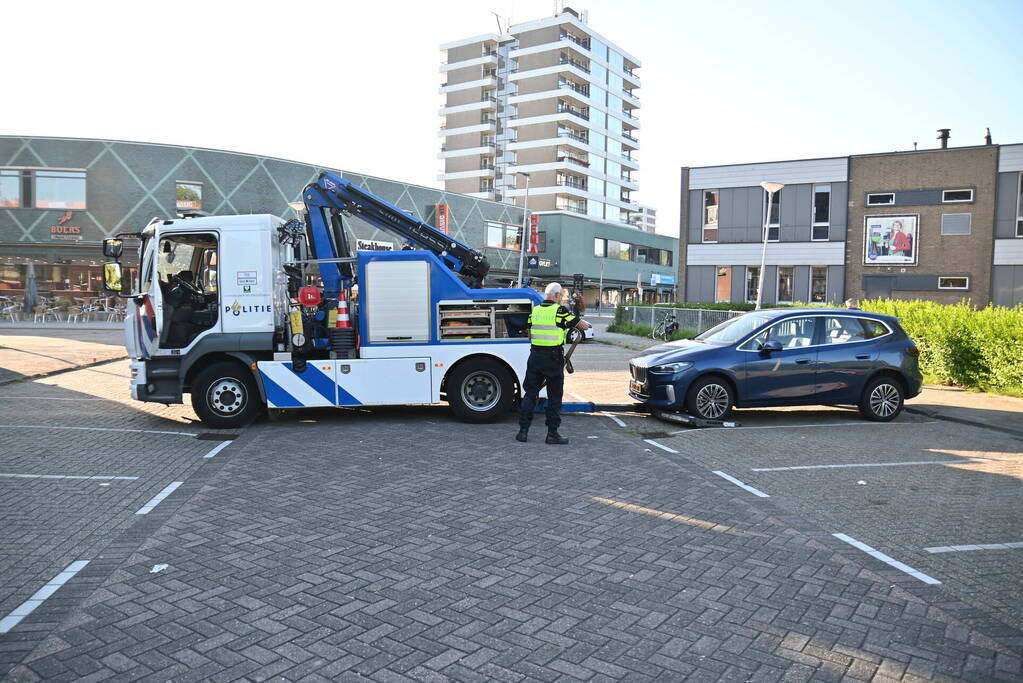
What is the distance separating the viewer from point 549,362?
870 centimetres

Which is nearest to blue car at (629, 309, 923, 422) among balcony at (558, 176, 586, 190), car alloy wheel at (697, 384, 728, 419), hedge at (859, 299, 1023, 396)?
car alloy wheel at (697, 384, 728, 419)

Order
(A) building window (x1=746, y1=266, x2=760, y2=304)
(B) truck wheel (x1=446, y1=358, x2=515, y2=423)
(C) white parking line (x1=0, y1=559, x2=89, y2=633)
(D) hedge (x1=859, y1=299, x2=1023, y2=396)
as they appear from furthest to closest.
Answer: (A) building window (x1=746, y1=266, x2=760, y2=304) → (D) hedge (x1=859, y1=299, x2=1023, y2=396) → (B) truck wheel (x1=446, y1=358, x2=515, y2=423) → (C) white parking line (x1=0, y1=559, x2=89, y2=633)

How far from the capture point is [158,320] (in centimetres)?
942

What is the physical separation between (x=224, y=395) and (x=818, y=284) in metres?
27.7

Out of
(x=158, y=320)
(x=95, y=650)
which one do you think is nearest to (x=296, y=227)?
(x=158, y=320)

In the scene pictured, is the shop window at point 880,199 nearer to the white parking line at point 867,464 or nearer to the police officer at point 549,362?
the white parking line at point 867,464

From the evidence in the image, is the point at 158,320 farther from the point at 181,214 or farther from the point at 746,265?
the point at 746,265

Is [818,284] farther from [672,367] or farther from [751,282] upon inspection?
[672,367]

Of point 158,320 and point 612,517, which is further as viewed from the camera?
point 158,320

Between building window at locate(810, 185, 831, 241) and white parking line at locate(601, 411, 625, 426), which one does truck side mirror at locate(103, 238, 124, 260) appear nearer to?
white parking line at locate(601, 411, 625, 426)

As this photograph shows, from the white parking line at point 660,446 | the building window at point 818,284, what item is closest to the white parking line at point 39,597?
the white parking line at point 660,446

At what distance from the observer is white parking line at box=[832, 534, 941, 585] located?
459cm

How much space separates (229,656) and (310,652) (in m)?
0.38

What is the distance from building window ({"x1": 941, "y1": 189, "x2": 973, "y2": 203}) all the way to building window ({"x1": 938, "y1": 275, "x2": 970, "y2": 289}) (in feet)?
10.1
